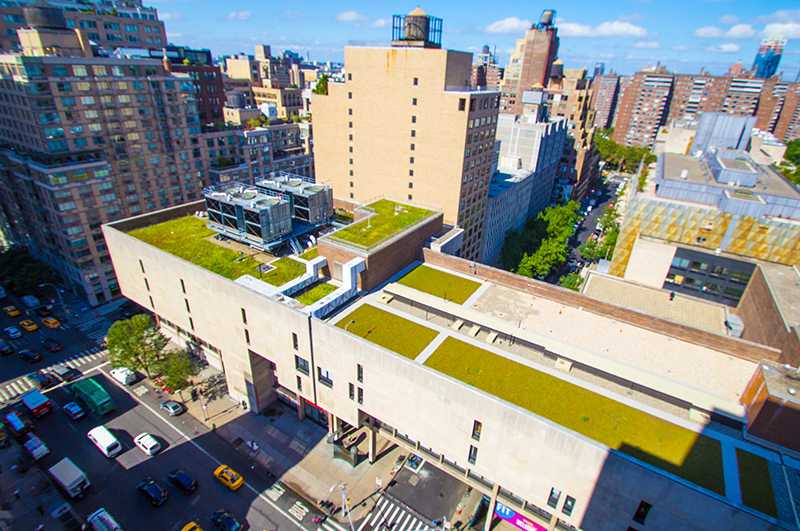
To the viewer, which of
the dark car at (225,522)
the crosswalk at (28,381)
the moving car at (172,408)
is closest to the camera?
the dark car at (225,522)

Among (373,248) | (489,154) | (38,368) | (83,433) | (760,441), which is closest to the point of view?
(760,441)

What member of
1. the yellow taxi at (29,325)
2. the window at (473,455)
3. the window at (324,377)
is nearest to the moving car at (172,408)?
the window at (324,377)

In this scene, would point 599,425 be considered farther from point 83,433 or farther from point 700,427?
point 83,433

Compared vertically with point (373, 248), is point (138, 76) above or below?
above

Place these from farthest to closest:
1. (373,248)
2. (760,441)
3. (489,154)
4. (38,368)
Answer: (489,154) < (38,368) < (373,248) < (760,441)

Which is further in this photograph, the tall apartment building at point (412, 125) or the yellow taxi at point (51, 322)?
the yellow taxi at point (51, 322)

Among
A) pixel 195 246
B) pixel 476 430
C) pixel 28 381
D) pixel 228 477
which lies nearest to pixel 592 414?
pixel 476 430

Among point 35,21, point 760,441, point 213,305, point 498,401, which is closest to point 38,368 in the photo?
point 213,305

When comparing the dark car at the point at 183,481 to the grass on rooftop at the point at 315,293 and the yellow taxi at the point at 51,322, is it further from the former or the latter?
the yellow taxi at the point at 51,322
